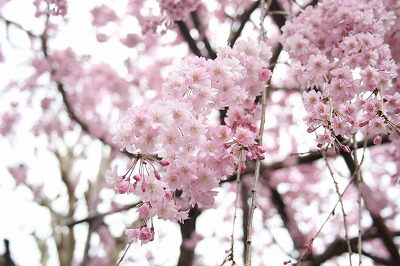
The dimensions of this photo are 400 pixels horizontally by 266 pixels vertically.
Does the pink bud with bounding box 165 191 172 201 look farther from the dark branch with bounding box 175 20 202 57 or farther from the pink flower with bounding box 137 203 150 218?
the dark branch with bounding box 175 20 202 57

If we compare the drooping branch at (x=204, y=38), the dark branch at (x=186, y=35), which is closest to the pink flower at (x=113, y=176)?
the dark branch at (x=186, y=35)

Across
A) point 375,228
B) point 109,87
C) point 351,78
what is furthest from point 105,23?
→ point 351,78

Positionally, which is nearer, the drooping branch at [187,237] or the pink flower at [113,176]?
the pink flower at [113,176]

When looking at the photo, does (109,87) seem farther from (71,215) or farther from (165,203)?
(165,203)

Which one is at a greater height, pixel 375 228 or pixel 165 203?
pixel 375 228

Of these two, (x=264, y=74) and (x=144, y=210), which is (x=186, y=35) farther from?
(x=144, y=210)

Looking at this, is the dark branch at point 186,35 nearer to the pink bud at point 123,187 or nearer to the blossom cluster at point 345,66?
the blossom cluster at point 345,66

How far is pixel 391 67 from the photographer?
1737mm

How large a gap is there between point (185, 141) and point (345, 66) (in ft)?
2.60

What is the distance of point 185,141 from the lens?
4.68 feet

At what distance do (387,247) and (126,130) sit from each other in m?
3.44

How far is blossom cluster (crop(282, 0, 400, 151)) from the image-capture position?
1586mm

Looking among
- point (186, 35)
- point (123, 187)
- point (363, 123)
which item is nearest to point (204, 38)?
point (186, 35)

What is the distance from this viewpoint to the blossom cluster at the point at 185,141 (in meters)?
1.36
